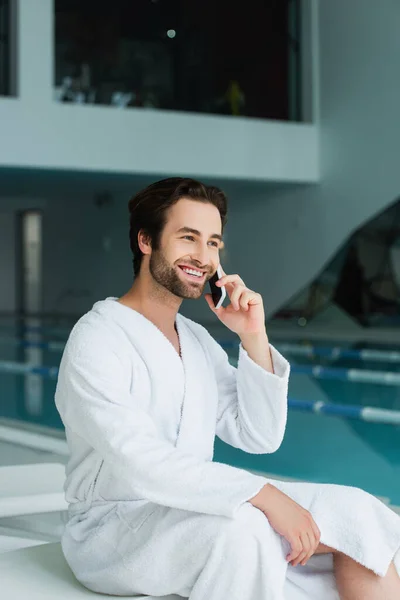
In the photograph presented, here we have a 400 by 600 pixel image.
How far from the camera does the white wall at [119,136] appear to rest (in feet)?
43.0

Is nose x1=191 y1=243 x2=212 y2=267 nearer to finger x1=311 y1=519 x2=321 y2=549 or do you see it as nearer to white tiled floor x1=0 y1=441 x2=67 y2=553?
finger x1=311 y1=519 x2=321 y2=549

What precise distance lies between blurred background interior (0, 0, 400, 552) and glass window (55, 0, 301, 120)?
2 cm

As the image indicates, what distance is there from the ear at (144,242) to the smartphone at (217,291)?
0.61ft

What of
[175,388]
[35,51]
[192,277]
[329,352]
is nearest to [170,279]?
[192,277]

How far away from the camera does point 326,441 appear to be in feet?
19.6

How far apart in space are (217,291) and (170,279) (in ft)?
0.51

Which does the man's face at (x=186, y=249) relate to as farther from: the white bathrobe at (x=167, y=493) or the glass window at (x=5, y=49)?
the glass window at (x=5, y=49)

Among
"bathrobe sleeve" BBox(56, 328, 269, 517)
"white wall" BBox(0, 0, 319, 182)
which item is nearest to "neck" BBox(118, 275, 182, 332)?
"bathrobe sleeve" BBox(56, 328, 269, 517)

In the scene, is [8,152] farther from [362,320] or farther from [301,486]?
[301,486]

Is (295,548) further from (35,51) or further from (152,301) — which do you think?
(35,51)

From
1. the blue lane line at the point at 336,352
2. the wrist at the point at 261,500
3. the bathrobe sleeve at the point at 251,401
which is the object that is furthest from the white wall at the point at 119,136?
the wrist at the point at 261,500

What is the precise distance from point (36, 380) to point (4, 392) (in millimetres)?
1069

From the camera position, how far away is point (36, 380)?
31.4ft

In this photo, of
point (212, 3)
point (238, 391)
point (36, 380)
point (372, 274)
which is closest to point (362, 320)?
point (372, 274)
